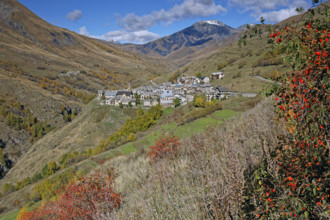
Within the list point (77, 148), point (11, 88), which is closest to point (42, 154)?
point (77, 148)

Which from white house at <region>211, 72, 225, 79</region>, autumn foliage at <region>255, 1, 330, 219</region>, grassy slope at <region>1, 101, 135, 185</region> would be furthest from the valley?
white house at <region>211, 72, 225, 79</region>

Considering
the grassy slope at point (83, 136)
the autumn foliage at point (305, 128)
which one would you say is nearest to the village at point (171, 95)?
the grassy slope at point (83, 136)

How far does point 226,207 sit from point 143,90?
9794 centimetres

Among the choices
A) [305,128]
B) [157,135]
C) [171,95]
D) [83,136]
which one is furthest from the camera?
[171,95]

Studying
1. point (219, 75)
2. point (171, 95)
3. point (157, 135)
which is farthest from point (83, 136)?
point (219, 75)

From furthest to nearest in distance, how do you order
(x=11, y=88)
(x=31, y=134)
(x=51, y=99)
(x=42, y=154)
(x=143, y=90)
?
1. (x=51, y=99)
2. (x=11, y=88)
3. (x=31, y=134)
4. (x=143, y=90)
5. (x=42, y=154)

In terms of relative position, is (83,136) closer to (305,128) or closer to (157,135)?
(157,135)

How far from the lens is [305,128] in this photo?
3.51 metres

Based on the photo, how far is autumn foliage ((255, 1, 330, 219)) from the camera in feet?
10.8

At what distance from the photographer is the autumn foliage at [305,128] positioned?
10.8ft

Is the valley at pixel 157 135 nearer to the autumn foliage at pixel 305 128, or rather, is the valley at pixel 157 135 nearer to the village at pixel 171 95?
the autumn foliage at pixel 305 128

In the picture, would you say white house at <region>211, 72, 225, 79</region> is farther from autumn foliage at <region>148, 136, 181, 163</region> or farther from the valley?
autumn foliage at <region>148, 136, 181, 163</region>

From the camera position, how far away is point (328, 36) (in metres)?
3.55

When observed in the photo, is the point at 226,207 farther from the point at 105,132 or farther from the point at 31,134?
the point at 31,134
